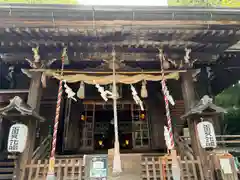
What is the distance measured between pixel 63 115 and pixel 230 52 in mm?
7535

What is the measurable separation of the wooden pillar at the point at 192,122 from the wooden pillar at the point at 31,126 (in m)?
4.92

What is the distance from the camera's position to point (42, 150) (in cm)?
687

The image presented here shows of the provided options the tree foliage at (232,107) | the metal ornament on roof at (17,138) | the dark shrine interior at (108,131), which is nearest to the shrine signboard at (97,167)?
the metal ornament on roof at (17,138)

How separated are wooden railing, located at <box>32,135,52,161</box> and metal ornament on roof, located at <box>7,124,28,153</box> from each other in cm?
60

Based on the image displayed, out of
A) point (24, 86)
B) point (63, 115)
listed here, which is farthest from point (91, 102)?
point (24, 86)

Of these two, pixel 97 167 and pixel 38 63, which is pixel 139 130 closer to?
pixel 97 167

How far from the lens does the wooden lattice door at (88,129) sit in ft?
29.3

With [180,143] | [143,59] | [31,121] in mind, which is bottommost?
[180,143]

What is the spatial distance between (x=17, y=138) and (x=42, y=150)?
1348mm

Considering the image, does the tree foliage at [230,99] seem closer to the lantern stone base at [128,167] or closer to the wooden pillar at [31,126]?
the lantern stone base at [128,167]

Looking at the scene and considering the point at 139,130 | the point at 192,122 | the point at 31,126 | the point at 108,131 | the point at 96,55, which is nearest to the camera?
the point at 31,126

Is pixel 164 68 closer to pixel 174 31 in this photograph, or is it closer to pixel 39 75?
pixel 174 31

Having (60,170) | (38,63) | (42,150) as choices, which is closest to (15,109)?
(38,63)

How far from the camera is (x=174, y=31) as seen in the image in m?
6.25
